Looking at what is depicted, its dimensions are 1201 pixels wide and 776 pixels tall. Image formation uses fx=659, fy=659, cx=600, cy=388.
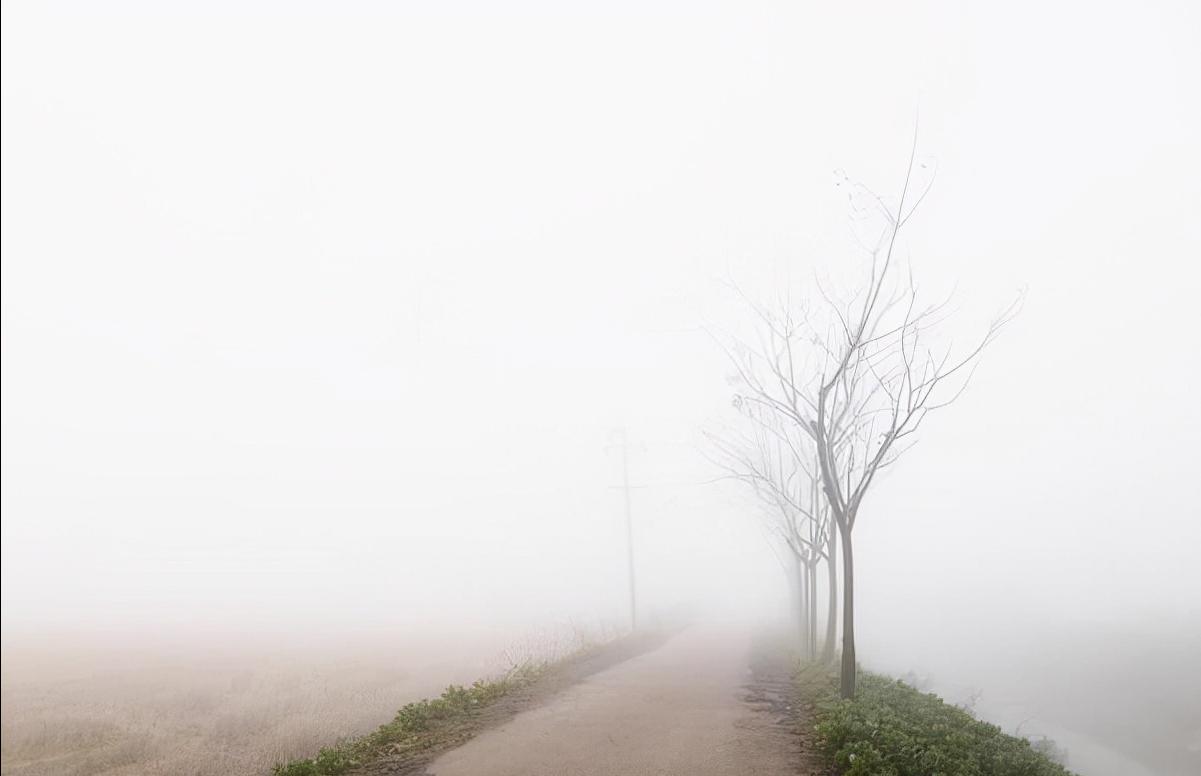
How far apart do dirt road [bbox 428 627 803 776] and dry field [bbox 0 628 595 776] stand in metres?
3.36

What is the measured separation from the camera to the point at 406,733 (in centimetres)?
1120

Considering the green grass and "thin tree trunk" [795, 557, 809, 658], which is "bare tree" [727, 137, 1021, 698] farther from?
"thin tree trunk" [795, 557, 809, 658]

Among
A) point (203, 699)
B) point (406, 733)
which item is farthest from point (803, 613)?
point (203, 699)

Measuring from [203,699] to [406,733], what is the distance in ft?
29.1

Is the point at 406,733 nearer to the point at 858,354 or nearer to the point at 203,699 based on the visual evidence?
the point at 203,699

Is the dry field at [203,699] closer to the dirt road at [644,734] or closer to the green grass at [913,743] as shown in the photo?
the dirt road at [644,734]

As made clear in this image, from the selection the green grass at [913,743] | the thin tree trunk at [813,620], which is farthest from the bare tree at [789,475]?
the green grass at [913,743]

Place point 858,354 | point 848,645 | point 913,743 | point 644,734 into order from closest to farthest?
point 913,743
point 644,734
point 848,645
point 858,354

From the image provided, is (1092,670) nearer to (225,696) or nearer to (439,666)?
(439,666)

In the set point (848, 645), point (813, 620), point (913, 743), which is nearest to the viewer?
point (913, 743)

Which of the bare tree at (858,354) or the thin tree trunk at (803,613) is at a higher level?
the bare tree at (858,354)

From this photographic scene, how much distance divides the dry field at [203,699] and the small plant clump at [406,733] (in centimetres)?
93

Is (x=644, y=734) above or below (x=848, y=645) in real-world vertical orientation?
below

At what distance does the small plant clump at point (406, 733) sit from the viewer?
898 centimetres
